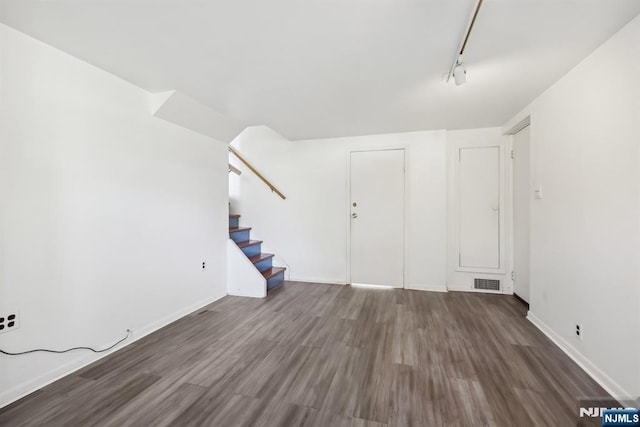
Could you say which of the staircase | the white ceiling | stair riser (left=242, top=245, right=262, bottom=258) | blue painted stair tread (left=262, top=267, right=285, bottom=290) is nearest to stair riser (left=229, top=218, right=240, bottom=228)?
the staircase

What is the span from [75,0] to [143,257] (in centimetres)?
185

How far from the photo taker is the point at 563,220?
212 centimetres

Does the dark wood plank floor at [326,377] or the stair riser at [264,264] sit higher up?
the stair riser at [264,264]

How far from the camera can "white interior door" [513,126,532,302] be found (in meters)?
→ 3.02

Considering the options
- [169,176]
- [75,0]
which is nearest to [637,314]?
[75,0]

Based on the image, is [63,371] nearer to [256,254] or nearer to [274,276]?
[274,276]

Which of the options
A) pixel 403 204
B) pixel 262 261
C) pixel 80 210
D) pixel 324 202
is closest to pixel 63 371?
pixel 80 210

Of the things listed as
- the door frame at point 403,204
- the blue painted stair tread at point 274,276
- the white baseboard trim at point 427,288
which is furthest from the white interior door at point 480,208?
the blue painted stair tread at point 274,276

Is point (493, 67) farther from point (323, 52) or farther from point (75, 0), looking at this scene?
point (75, 0)

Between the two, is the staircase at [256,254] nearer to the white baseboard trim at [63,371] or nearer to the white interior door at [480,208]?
the white baseboard trim at [63,371]

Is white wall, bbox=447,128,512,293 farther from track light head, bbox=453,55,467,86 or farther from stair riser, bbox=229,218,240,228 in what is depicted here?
stair riser, bbox=229,218,240,228

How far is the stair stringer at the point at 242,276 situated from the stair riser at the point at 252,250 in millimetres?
315

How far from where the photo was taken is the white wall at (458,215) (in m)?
3.48

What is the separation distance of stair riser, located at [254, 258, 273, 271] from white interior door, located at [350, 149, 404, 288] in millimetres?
1287
